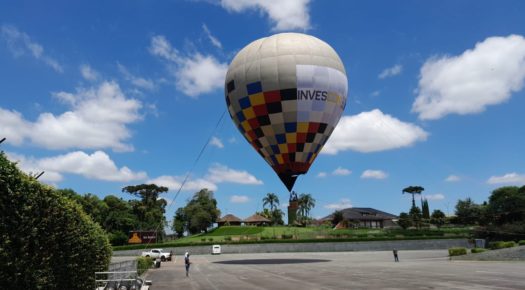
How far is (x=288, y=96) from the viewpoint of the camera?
32000 mm

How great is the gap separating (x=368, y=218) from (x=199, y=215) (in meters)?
51.6

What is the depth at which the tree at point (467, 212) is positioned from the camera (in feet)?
347

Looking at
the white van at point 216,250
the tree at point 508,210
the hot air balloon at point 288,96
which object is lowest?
the white van at point 216,250

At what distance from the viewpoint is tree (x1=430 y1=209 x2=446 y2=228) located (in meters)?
110

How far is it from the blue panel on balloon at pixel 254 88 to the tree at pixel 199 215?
8057cm

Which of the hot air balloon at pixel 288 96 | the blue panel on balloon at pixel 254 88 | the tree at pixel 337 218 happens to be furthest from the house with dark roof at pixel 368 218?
the blue panel on balloon at pixel 254 88

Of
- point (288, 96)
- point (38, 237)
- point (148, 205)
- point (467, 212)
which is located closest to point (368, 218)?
point (467, 212)

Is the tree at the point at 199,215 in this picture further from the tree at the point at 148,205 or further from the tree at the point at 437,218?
the tree at the point at 437,218

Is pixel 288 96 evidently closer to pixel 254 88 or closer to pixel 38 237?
pixel 254 88

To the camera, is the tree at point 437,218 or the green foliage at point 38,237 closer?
the green foliage at point 38,237

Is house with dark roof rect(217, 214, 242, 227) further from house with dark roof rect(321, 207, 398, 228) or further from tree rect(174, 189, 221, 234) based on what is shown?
house with dark roof rect(321, 207, 398, 228)

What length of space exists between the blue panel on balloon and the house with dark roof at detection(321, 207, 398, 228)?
92689mm

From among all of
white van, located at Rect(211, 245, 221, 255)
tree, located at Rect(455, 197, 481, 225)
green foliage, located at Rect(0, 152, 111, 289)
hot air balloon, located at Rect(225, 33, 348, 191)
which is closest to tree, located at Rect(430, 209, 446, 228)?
tree, located at Rect(455, 197, 481, 225)

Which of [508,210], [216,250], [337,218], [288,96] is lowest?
[216,250]
